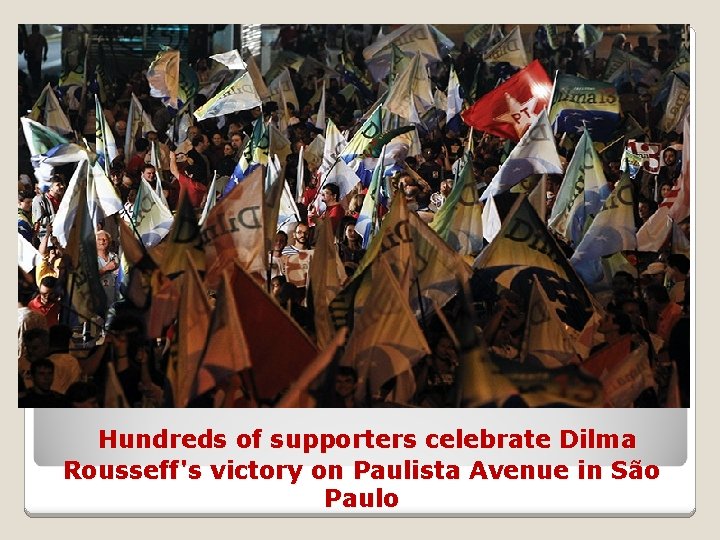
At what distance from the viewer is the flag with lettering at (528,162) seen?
13.7 metres

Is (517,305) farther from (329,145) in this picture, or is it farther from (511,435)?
(329,145)

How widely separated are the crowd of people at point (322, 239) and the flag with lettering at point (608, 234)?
0.06 meters

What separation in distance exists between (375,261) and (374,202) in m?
0.66

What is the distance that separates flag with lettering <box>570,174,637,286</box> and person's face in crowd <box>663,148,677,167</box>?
412 mm

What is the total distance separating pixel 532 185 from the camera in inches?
540

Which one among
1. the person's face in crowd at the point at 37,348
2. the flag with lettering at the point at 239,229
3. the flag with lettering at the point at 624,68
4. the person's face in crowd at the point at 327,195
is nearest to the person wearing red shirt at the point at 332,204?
the person's face in crowd at the point at 327,195

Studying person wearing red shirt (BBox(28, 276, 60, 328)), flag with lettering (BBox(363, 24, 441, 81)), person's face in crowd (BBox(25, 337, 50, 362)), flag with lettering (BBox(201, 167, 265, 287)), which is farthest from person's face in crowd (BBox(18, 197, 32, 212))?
flag with lettering (BBox(363, 24, 441, 81))

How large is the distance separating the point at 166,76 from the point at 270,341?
229 centimetres

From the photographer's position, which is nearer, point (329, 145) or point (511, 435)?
point (511, 435)

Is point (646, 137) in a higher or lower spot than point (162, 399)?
higher

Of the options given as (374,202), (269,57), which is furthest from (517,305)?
(269,57)

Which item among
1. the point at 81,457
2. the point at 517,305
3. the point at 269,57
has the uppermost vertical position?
the point at 269,57

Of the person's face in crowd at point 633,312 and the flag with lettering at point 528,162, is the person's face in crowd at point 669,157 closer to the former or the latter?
the flag with lettering at point 528,162

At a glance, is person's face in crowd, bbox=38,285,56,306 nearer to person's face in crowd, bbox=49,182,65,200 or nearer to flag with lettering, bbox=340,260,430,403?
person's face in crowd, bbox=49,182,65,200
